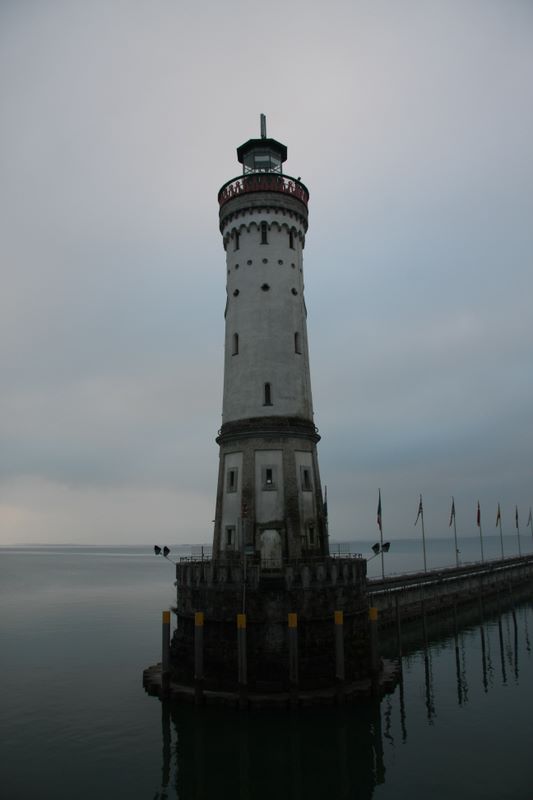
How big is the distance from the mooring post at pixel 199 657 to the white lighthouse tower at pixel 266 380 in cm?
526

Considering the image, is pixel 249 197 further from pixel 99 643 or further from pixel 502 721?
pixel 99 643

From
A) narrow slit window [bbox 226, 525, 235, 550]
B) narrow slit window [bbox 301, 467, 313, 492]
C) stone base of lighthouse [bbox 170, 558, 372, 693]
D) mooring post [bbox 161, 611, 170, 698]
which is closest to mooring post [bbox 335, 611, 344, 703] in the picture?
stone base of lighthouse [bbox 170, 558, 372, 693]

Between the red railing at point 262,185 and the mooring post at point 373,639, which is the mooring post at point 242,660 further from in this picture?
the red railing at point 262,185

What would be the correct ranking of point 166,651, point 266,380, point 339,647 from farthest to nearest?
point 266,380, point 166,651, point 339,647

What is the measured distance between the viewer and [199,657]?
2867cm

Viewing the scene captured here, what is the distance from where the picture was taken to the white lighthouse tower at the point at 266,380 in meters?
35.0

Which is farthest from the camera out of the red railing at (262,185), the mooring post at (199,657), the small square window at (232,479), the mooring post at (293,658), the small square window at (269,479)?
the red railing at (262,185)

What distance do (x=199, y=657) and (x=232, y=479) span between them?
11342 mm

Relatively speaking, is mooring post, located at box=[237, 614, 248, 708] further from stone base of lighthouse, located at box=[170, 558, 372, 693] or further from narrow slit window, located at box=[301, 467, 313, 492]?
narrow slit window, located at box=[301, 467, 313, 492]

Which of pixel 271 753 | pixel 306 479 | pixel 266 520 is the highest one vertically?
pixel 306 479

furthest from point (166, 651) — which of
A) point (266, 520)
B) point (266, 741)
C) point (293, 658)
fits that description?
point (266, 520)

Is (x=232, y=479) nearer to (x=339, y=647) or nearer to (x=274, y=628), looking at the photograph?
(x=274, y=628)

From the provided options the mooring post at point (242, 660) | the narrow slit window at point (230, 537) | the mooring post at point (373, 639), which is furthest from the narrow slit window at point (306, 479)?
the mooring post at point (242, 660)

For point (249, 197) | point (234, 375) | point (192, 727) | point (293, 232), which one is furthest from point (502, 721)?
point (249, 197)
